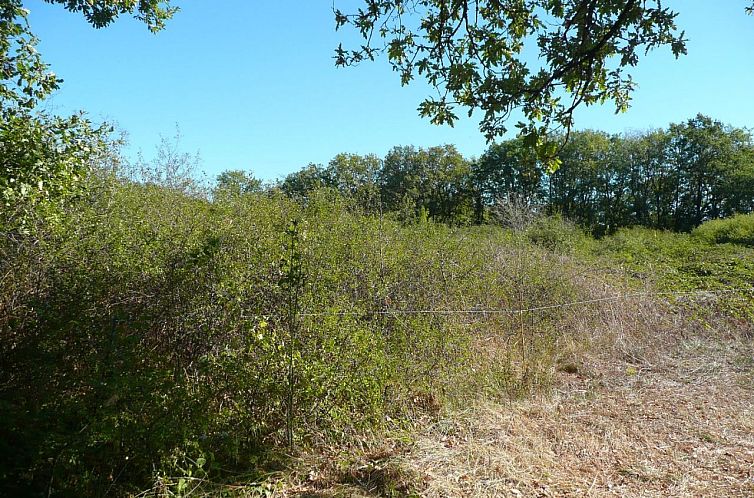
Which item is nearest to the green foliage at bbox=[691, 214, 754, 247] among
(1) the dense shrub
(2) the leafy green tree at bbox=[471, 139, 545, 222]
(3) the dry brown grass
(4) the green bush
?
(4) the green bush

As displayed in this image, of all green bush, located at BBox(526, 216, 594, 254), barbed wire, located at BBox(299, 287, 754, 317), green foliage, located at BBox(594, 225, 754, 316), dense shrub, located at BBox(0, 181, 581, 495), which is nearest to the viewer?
dense shrub, located at BBox(0, 181, 581, 495)

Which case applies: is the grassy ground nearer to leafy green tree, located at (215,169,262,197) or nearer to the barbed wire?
the barbed wire

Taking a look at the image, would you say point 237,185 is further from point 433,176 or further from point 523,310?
point 433,176

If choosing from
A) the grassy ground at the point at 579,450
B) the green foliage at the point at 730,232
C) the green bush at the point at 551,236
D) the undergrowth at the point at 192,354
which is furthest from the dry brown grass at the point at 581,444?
the green foliage at the point at 730,232

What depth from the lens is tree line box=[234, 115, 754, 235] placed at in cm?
2584

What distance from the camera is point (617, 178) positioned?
2858 centimetres

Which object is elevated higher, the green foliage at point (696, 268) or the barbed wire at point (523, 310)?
the green foliage at point (696, 268)

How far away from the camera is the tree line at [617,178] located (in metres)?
25.8

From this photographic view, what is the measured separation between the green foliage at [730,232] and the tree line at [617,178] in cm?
887

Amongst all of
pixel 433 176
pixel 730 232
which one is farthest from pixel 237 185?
pixel 433 176

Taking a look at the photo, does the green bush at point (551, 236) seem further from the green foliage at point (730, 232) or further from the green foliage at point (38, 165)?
the green foliage at point (38, 165)

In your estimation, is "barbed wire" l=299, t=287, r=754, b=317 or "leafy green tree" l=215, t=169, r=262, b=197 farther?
"leafy green tree" l=215, t=169, r=262, b=197

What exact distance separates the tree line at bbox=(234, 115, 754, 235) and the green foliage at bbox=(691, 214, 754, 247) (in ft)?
29.1

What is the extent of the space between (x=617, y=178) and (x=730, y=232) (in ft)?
46.4
